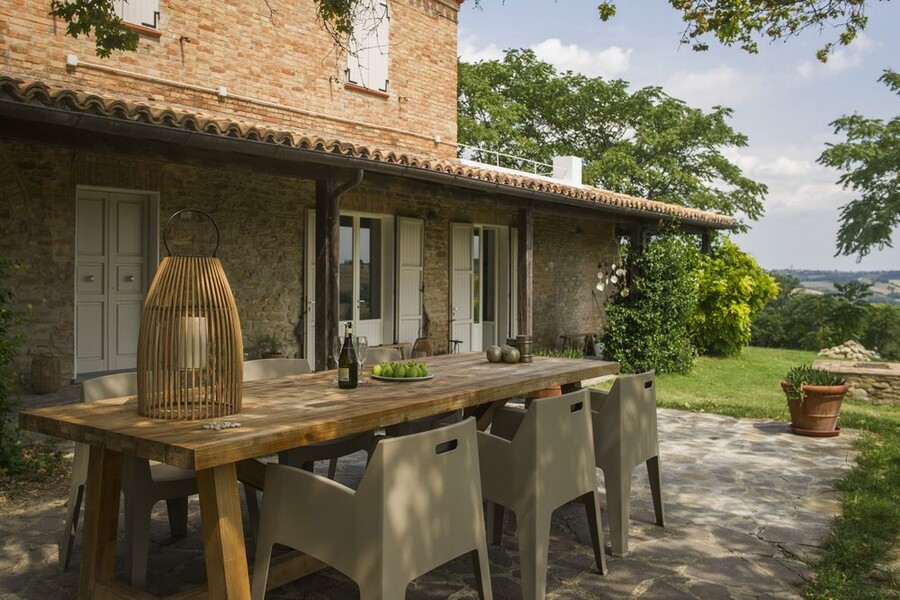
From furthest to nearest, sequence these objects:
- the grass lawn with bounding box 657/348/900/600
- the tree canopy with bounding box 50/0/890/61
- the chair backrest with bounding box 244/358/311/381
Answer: the tree canopy with bounding box 50/0/890/61, the chair backrest with bounding box 244/358/311/381, the grass lawn with bounding box 657/348/900/600

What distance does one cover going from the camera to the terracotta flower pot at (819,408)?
6.25 meters

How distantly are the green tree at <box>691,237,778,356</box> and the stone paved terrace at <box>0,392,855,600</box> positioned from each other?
783 cm

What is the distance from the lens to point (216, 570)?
230 centimetres

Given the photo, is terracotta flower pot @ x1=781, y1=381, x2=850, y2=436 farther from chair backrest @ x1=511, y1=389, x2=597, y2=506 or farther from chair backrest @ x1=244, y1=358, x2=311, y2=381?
chair backrest @ x1=244, y1=358, x2=311, y2=381

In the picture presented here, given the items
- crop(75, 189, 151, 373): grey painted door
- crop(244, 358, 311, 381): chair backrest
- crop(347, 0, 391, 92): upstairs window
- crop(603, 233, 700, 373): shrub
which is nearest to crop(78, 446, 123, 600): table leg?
→ crop(244, 358, 311, 381): chair backrest

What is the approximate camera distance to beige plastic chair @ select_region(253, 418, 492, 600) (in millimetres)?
2236

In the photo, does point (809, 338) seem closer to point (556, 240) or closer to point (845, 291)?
point (845, 291)

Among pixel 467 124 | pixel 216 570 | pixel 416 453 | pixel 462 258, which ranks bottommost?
pixel 216 570

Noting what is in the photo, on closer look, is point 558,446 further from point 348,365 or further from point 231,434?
point 231,434

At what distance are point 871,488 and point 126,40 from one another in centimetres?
576

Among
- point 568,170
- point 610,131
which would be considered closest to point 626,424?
point 568,170

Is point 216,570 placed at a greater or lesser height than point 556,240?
lesser

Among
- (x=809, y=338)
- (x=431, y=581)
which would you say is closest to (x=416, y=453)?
(x=431, y=581)

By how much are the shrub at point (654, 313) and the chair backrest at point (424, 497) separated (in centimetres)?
800
